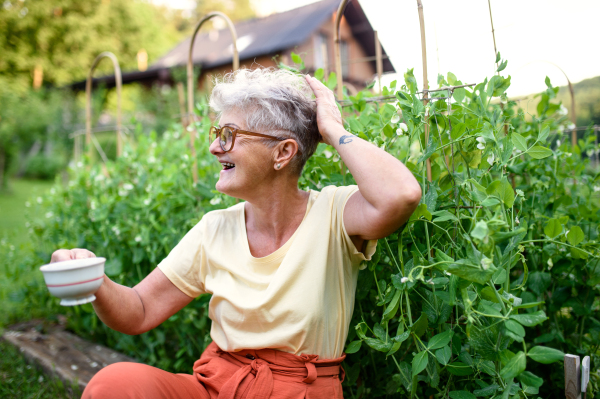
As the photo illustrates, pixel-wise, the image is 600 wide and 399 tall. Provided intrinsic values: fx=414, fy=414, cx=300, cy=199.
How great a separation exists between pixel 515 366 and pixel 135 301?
3.91 ft

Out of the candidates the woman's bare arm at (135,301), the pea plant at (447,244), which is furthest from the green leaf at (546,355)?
the woman's bare arm at (135,301)

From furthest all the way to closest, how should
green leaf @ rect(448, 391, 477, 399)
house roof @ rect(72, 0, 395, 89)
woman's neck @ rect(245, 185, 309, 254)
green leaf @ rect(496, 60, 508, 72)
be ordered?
house roof @ rect(72, 0, 395, 89), woman's neck @ rect(245, 185, 309, 254), green leaf @ rect(496, 60, 508, 72), green leaf @ rect(448, 391, 477, 399)

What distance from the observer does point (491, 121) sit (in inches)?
54.1

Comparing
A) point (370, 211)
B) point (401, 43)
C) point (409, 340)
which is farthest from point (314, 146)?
point (409, 340)

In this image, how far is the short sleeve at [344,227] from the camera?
4.43 feet

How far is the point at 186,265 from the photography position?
1517 millimetres

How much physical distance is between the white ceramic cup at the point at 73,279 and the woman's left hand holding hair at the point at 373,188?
0.75 metres

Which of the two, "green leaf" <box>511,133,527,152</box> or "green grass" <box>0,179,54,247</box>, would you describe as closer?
"green leaf" <box>511,133,527,152</box>

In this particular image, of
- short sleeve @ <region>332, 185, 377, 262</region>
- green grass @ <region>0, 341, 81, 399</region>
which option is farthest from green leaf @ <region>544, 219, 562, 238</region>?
green grass @ <region>0, 341, 81, 399</region>

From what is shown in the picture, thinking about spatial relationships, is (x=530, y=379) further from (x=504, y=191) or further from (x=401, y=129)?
(x=401, y=129)

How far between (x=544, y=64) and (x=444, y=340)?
5.63ft

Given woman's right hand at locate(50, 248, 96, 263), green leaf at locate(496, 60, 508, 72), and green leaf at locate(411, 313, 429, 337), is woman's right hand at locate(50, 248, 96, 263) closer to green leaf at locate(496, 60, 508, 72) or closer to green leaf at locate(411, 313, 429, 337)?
green leaf at locate(411, 313, 429, 337)

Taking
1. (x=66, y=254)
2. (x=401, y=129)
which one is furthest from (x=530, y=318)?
(x=66, y=254)

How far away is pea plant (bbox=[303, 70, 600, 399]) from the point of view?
111cm
